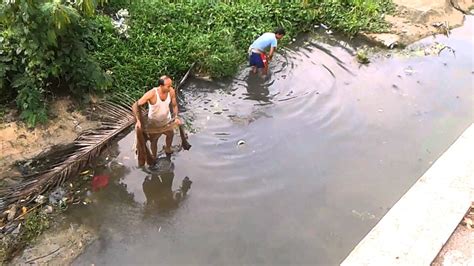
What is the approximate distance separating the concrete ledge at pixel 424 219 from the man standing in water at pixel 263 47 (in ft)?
11.8

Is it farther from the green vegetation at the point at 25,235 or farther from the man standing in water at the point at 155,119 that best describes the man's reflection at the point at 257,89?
the green vegetation at the point at 25,235

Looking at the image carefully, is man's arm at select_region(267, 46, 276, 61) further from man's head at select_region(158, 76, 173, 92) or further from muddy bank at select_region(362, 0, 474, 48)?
man's head at select_region(158, 76, 173, 92)

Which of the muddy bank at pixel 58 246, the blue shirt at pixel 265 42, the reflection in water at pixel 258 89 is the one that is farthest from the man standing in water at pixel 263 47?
the muddy bank at pixel 58 246

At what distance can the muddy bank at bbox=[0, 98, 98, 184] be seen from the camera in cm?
671

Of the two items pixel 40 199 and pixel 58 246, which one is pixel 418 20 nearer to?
pixel 40 199

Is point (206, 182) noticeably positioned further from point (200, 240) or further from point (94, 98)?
point (94, 98)

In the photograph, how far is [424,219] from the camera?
562cm

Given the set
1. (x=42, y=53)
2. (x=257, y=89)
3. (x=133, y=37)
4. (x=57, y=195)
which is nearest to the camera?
(x=57, y=195)

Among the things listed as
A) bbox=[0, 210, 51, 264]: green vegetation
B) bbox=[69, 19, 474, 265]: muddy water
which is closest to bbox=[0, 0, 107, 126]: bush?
bbox=[69, 19, 474, 265]: muddy water

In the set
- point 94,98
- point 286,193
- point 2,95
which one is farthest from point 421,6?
point 2,95

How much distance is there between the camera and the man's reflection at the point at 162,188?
21.2 ft

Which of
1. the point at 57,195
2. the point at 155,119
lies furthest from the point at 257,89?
the point at 57,195

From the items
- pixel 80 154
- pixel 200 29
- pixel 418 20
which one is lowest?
pixel 80 154

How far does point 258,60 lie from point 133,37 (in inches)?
93.4
